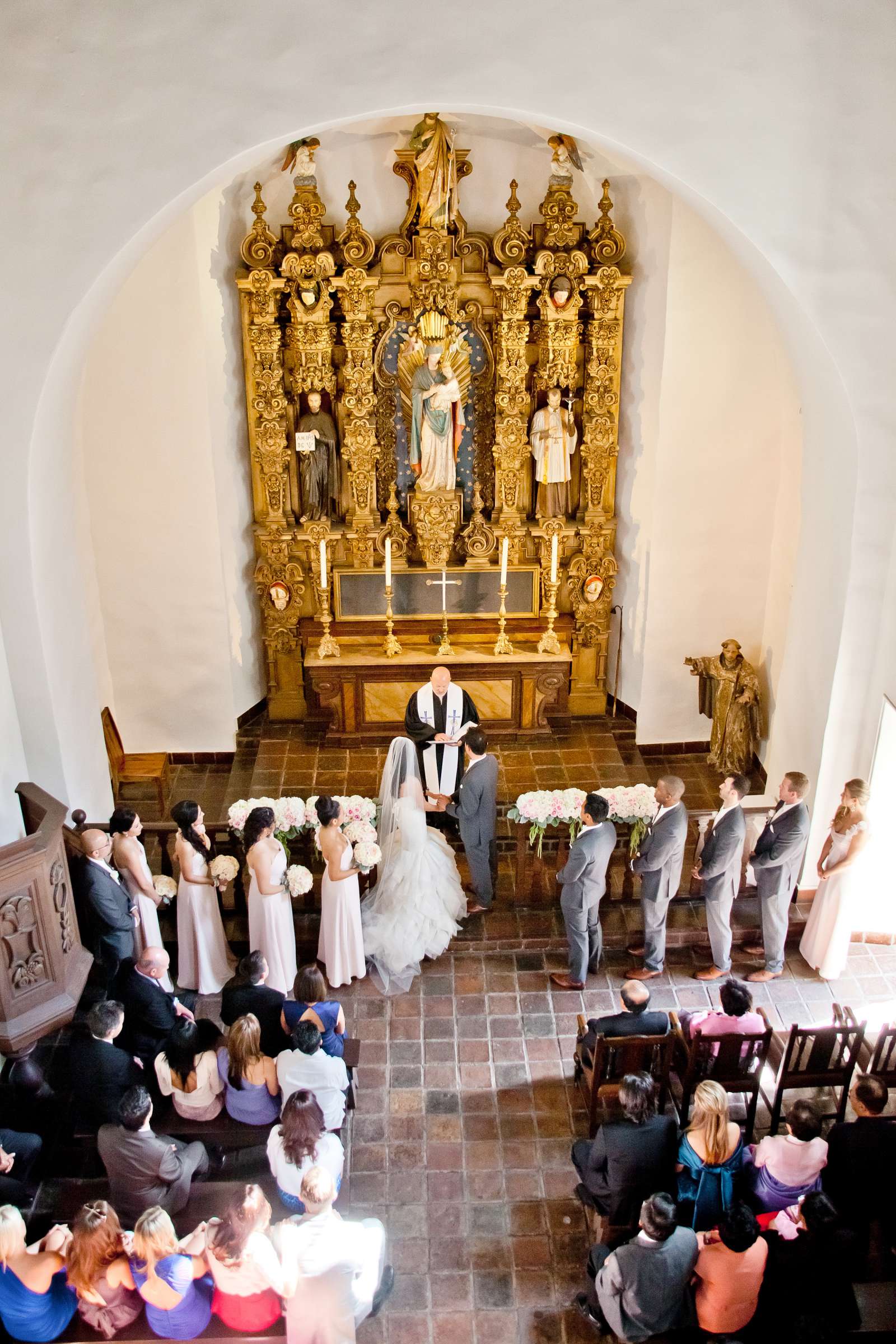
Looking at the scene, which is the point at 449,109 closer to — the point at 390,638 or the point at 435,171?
the point at 435,171

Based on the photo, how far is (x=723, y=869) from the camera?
8.41 m

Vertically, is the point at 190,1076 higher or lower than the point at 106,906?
lower

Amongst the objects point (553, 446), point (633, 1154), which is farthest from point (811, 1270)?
point (553, 446)

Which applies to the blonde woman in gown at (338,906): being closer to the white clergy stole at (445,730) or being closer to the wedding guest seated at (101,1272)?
the white clergy stole at (445,730)

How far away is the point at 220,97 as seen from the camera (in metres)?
7.48

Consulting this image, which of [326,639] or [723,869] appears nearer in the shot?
[723,869]

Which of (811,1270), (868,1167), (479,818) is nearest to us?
(811,1270)

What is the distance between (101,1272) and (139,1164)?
2.09ft

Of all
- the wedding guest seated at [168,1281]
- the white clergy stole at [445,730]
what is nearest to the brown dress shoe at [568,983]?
the white clergy stole at [445,730]

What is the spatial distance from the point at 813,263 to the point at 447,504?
520cm

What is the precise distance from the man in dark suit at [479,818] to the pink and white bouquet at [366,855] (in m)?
0.76

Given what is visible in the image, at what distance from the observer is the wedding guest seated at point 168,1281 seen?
5.38 m

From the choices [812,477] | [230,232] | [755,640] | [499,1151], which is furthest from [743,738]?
[230,232]

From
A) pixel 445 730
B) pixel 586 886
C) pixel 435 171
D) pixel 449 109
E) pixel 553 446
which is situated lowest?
pixel 586 886
